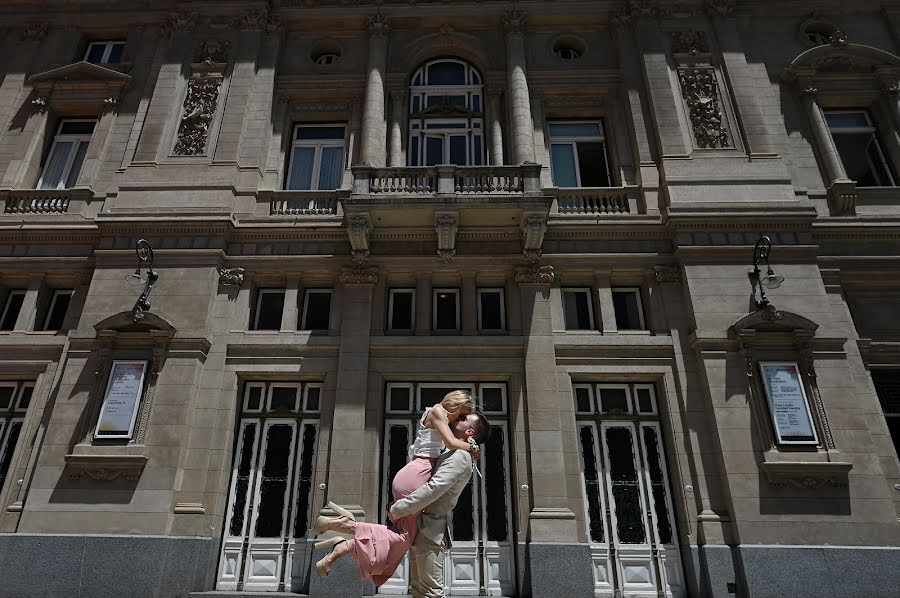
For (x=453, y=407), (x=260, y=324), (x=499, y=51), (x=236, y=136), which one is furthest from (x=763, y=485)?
(x=236, y=136)

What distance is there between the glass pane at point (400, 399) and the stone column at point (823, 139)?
12.3m

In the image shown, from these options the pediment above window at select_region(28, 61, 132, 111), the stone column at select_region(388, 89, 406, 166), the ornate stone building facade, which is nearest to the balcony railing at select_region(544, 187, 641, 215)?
the ornate stone building facade

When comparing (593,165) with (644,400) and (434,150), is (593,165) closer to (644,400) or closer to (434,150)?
(434,150)

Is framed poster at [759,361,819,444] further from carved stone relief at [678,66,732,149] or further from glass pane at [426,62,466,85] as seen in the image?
glass pane at [426,62,466,85]

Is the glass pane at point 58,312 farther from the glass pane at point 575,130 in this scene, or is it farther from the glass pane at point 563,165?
the glass pane at point 575,130

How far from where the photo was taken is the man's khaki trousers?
471cm

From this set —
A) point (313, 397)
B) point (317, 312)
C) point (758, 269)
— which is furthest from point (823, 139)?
point (313, 397)

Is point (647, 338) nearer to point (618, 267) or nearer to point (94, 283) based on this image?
point (618, 267)

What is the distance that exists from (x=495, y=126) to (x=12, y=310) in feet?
44.8

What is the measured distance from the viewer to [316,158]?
16438mm

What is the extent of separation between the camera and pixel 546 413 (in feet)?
40.6

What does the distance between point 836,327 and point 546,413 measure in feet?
22.2

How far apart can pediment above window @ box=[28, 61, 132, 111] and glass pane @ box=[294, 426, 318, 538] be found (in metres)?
11.8

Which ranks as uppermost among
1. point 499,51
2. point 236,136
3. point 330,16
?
point 330,16
